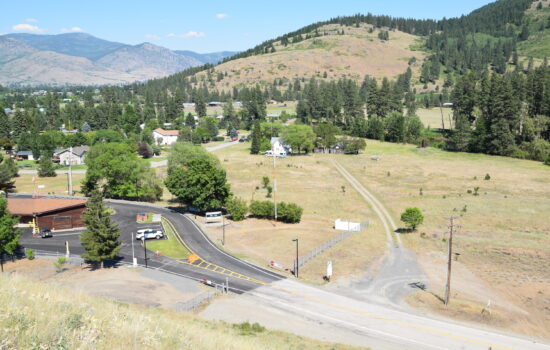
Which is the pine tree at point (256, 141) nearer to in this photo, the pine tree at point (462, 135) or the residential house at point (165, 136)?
the residential house at point (165, 136)

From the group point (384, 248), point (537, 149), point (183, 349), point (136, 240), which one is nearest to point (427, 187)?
point (384, 248)

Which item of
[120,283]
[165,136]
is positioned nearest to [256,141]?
[165,136]

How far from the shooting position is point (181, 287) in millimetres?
46469

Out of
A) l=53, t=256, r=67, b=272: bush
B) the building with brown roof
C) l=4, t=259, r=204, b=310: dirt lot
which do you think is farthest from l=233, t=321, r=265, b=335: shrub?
the building with brown roof

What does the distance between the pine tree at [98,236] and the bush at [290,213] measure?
2776cm

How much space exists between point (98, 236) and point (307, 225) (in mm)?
33202

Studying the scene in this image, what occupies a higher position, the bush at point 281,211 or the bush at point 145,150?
the bush at point 145,150

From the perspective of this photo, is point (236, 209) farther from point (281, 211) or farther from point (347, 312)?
point (347, 312)

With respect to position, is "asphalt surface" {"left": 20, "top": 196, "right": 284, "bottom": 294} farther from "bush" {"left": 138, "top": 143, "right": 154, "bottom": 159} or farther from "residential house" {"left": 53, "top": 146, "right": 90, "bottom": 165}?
"residential house" {"left": 53, "top": 146, "right": 90, "bottom": 165}

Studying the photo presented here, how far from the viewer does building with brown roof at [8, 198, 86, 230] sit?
68125 millimetres

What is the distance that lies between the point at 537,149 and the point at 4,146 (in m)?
172

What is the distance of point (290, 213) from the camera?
7031cm

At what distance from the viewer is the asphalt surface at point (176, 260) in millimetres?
49344

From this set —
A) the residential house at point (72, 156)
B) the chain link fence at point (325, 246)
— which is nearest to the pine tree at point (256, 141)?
the residential house at point (72, 156)
